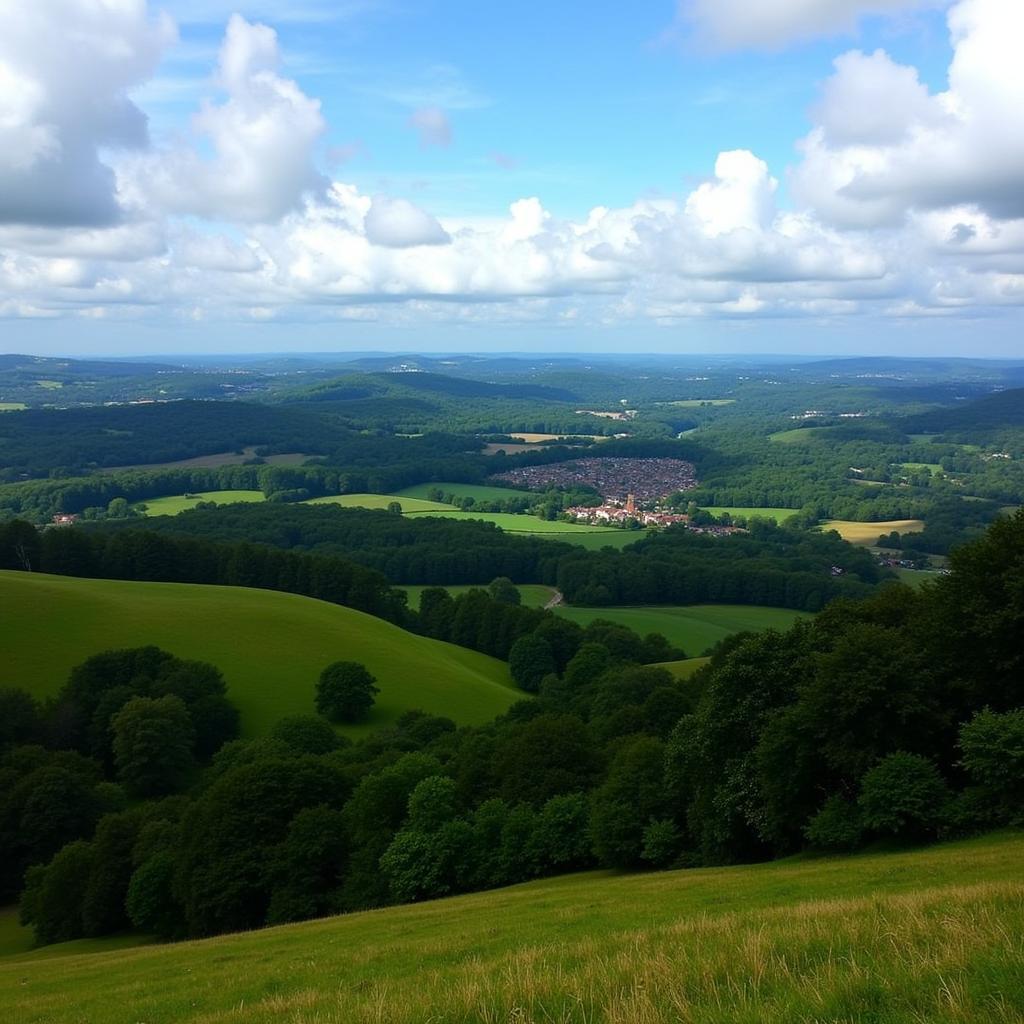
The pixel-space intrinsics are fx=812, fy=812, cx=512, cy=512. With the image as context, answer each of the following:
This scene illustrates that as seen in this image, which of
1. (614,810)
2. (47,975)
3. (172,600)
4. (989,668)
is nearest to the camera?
(47,975)

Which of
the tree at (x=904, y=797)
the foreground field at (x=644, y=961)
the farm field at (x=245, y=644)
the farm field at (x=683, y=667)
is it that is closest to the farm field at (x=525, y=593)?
the farm field at (x=245, y=644)

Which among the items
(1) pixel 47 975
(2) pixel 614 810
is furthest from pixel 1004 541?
(1) pixel 47 975

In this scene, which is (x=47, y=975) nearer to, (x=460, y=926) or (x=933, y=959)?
(x=460, y=926)

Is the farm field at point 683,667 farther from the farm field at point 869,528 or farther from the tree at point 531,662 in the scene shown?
the farm field at point 869,528

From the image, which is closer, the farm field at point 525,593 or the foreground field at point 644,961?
the foreground field at point 644,961

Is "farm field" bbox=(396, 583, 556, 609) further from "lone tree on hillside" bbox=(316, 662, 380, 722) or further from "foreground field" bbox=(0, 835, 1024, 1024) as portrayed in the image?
"foreground field" bbox=(0, 835, 1024, 1024)

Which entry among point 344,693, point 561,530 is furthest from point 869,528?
point 344,693
